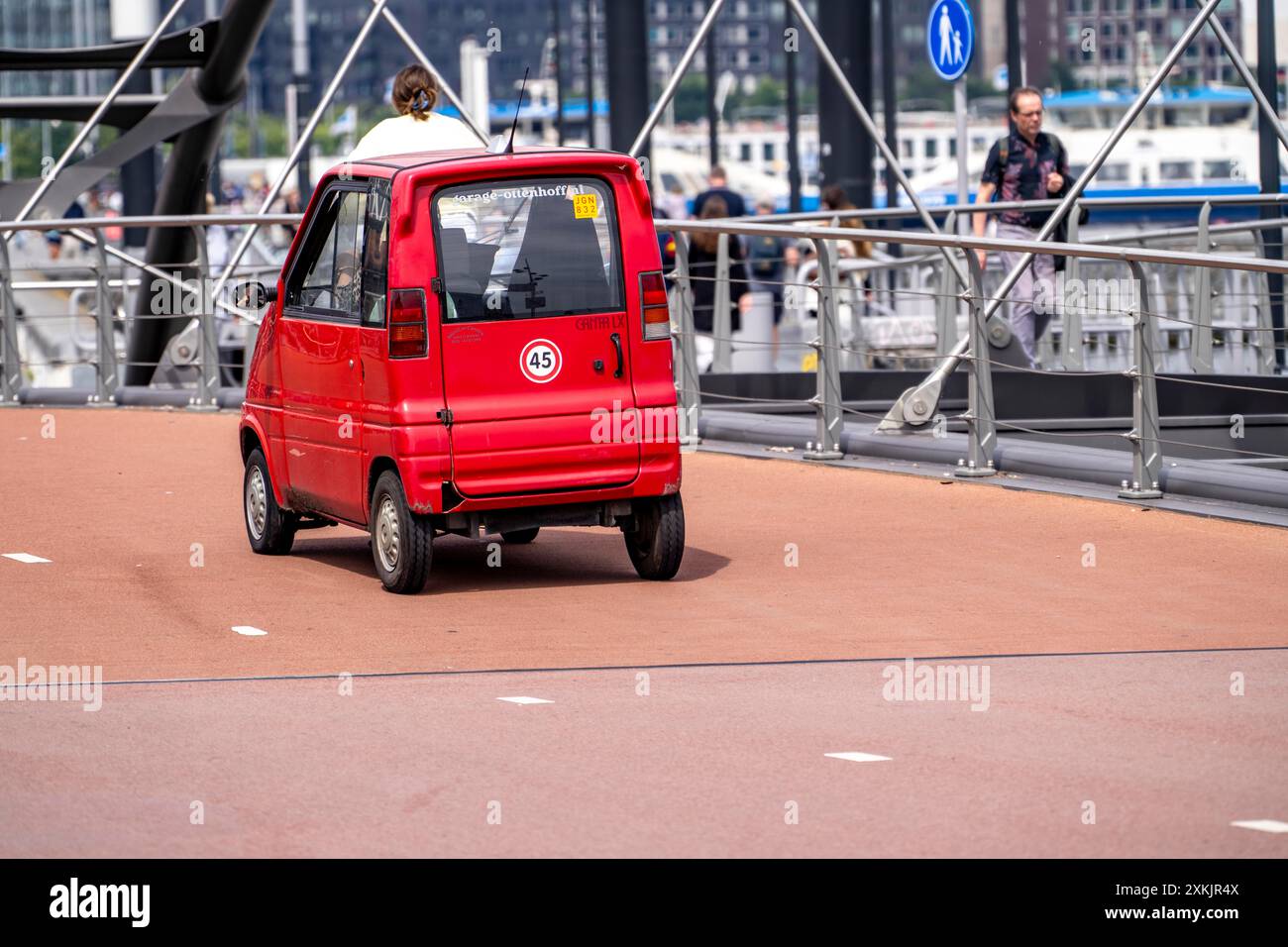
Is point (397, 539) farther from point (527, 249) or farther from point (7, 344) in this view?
point (7, 344)

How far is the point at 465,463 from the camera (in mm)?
8836

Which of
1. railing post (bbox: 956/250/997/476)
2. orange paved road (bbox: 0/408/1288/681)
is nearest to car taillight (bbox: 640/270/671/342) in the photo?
orange paved road (bbox: 0/408/1288/681)

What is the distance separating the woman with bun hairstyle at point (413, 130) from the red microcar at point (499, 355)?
1.12 meters

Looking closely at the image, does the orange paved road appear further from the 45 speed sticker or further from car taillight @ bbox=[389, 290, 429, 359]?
car taillight @ bbox=[389, 290, 429, 359]

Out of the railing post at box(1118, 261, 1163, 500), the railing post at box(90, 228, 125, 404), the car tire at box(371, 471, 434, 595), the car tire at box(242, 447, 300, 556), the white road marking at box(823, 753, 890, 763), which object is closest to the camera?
the white road marking at box(823, 753, 890, 763)

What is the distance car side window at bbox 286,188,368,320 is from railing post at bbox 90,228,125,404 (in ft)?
25.2

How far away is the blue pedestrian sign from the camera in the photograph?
55.5ft

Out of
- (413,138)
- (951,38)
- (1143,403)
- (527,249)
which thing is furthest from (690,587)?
(951,38)

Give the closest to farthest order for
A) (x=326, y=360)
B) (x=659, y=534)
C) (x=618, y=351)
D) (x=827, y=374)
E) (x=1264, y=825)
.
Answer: (x=1264, y=825), (x=618, y=351), (x=659, y=534), (x=326, y=360), (x=827, y=374)

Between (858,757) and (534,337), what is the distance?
3.09 m

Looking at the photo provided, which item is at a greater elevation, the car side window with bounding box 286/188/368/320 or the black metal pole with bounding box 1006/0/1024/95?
the black metal pole with bounding box 1006/0/1024/95

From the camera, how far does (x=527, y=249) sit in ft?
29.2

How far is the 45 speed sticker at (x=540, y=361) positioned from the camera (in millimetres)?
8930
